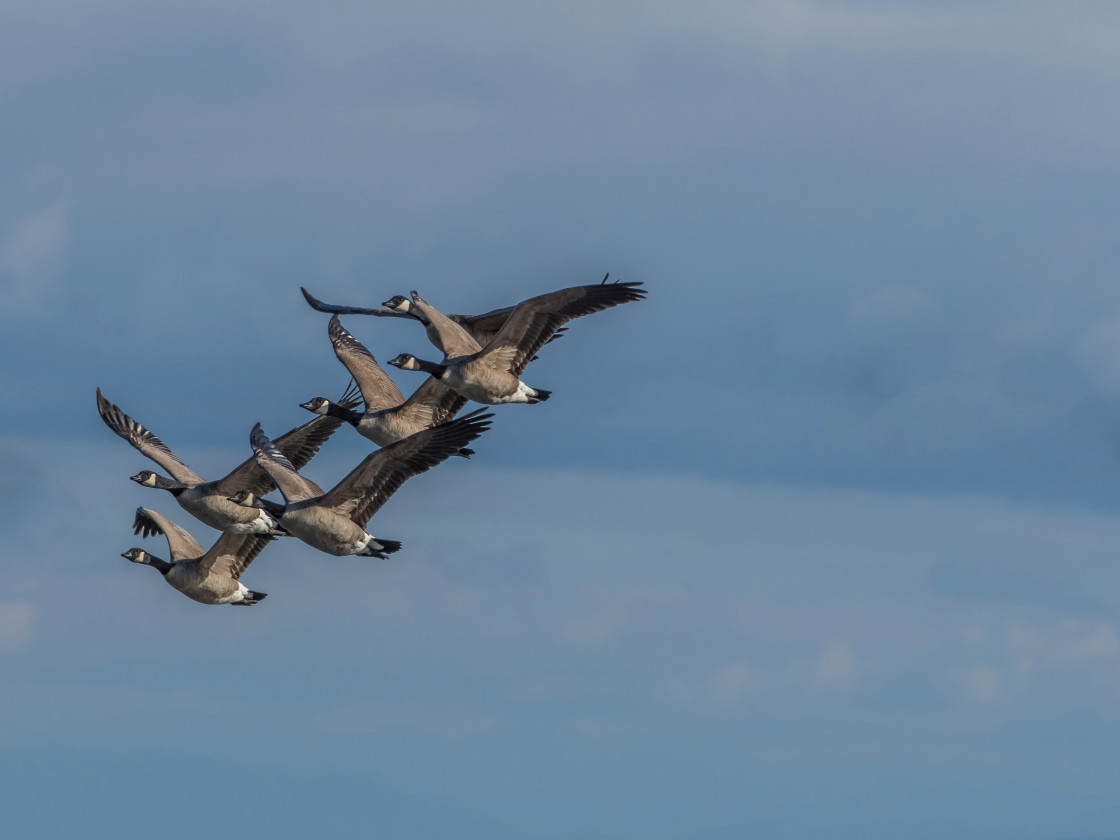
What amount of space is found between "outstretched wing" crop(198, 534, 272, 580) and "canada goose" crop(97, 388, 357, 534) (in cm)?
51

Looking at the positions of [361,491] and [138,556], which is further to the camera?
[138,556]

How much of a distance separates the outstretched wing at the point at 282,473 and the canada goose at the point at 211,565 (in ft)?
12.1

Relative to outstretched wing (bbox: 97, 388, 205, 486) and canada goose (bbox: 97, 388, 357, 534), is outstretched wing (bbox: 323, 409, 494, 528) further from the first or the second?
outstretched wing (bbox: 97, 388, 205, 486)

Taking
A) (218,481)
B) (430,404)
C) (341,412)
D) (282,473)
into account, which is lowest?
(282,473)

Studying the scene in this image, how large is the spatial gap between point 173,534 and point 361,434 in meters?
6.39

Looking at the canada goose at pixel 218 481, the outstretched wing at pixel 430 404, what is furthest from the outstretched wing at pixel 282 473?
the outstretched wing at pixel 430 404

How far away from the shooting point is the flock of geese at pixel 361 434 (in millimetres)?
41531

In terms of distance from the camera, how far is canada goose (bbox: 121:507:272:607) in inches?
1909

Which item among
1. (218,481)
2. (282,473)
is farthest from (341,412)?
(282,473)

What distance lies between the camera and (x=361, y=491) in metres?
41.6

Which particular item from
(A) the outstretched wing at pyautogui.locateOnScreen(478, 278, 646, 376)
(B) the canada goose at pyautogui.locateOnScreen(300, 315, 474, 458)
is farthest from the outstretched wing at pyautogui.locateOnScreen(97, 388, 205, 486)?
(A) the outstretched wing at pyautogui.locateOnScreen(478, 278, 646, 376)

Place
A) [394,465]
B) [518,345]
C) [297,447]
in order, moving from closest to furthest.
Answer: [394,465], [518,345], [297,447]

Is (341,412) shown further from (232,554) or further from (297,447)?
(232,554)

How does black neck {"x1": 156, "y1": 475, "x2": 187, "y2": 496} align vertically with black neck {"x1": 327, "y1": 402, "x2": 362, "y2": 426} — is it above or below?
below
